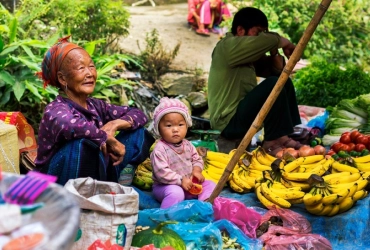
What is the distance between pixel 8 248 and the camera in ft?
5.66

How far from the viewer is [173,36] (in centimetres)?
1164

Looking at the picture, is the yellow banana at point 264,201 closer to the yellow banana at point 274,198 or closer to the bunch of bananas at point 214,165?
the yellow banana at point 274,198

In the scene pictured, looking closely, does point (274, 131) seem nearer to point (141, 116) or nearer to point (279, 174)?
point (279, 174)

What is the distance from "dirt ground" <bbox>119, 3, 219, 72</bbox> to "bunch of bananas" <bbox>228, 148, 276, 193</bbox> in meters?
4.76

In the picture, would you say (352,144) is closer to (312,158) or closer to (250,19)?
(312,158)

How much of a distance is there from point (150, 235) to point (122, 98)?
4697mm

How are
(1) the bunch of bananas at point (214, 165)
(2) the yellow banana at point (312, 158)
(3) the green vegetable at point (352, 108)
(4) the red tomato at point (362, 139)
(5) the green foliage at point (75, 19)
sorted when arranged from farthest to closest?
(5) the green foliage at point (75, 19), (3) the green vegetable at point (352, 108), (4) the red tomato at point (362, 139), (2) the yellow banana at point (312, 158), (1) the bunch of bananas at point (214, 165)

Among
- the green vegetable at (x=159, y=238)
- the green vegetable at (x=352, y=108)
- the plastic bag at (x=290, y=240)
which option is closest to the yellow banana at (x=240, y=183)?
the plastic bag at (x=290, y=240)

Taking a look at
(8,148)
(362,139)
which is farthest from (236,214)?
(362,139)

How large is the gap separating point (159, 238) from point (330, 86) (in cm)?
511

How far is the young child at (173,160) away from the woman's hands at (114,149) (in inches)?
15.7

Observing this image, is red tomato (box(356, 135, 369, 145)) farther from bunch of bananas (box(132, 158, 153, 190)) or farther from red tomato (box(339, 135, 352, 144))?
bunch of bananas (box(132, 158, 153, 190))

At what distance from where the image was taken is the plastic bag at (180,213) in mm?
4070

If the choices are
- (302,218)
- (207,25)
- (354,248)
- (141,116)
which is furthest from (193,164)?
(207,25)
